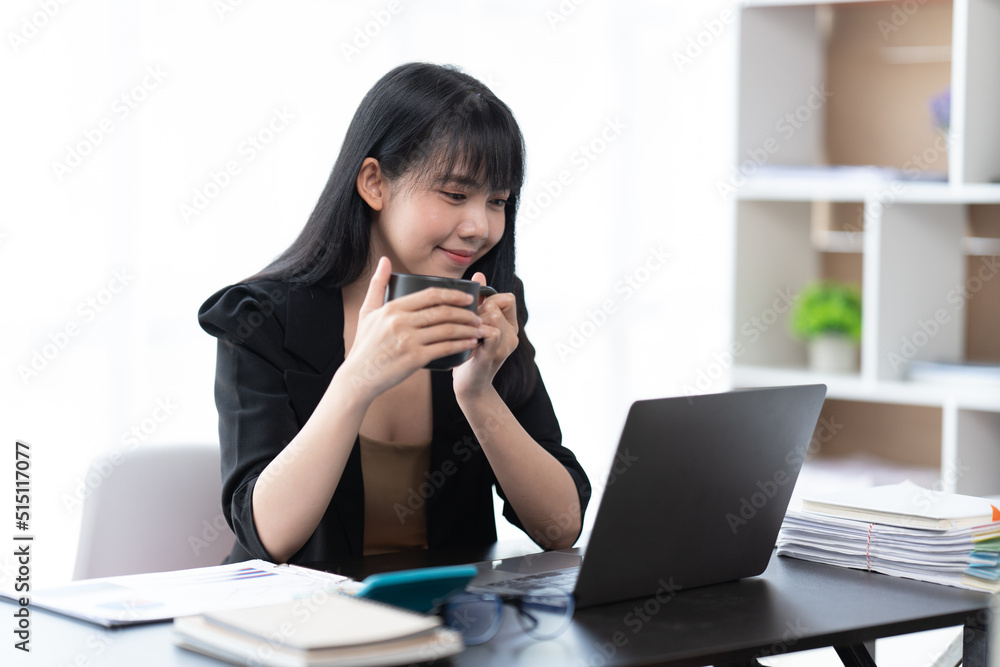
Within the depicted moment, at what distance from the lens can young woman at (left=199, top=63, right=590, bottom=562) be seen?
1.33 m

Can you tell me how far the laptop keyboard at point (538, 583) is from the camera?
3.43ft

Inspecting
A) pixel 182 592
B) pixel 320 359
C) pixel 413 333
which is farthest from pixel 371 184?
pixel 182 592

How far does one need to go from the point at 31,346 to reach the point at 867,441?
6.67 ft

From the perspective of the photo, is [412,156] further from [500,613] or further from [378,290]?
[500,613]

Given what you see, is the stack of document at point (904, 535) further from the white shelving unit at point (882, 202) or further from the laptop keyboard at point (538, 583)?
the white shelving unit at point (882, 202)

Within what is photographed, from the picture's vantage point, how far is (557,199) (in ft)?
11.7

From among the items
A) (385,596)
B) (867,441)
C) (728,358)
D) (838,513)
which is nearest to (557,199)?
(728,358)

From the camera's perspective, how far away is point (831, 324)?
2.67 metres

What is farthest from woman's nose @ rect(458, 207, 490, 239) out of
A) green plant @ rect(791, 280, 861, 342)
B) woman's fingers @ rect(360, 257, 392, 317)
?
green plant @ rect(791, 280, 861, 342)

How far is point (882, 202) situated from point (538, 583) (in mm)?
1709

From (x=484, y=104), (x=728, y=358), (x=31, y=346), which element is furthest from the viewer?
(x=728, y=358)

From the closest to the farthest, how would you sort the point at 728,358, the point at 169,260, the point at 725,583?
the point at 725,583, the point at 169,260, the point at 728,358

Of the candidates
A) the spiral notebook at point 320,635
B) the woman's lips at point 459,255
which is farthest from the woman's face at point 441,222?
the spiral notebook at point 320,635

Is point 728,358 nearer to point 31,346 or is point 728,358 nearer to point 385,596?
point 31,346
